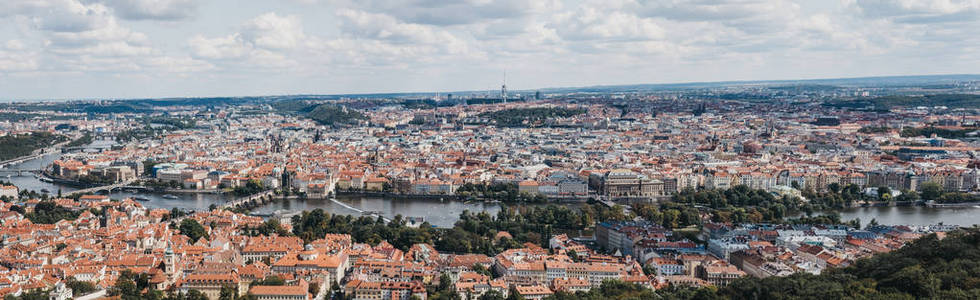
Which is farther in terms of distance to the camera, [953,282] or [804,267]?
[804,267]

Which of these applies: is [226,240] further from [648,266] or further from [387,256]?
[648,266]

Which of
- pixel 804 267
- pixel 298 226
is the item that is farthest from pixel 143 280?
pixel 804 267

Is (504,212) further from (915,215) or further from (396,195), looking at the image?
(915,215)

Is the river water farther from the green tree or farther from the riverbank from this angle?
the green tree

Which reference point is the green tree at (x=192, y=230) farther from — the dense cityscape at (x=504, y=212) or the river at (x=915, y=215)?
the river at (x=915, y=215)

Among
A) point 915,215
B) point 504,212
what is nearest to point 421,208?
point 504,212

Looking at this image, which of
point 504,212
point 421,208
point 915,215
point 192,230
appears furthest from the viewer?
point 421,208
